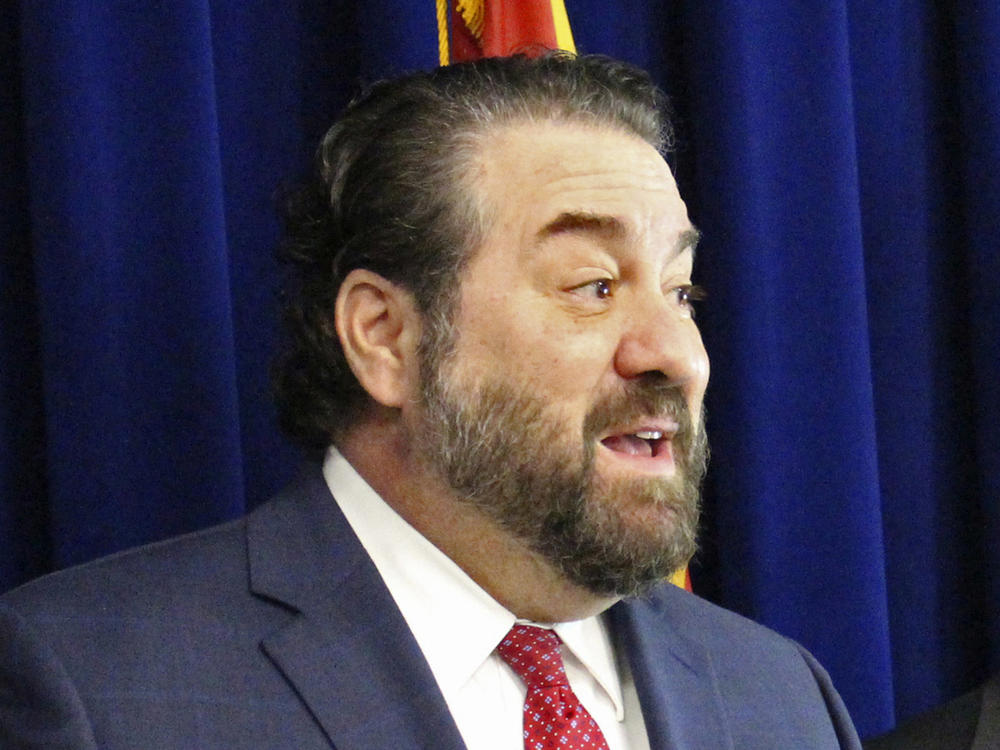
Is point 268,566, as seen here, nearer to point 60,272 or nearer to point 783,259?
point 60,272

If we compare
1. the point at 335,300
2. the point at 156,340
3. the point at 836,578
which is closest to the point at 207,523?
the point at 156,340

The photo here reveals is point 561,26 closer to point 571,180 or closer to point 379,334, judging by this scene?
point 571,180

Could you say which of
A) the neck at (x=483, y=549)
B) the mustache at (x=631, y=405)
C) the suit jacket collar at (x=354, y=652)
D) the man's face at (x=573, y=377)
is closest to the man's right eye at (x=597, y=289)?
the man's face at (x=573, y=377)

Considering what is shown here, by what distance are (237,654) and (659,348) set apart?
1.92 feet

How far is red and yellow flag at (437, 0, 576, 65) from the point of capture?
2051 mm

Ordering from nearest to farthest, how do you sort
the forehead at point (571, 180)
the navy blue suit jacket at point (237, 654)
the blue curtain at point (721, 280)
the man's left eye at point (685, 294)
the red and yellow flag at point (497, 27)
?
the navy blue suit jacket at point (237, 654) → the forehead at point (571, 180) → the man's left eye at point (685, 294) → the blue curtain at point (721, 280) → the red and yellow flag at point (497, 27)

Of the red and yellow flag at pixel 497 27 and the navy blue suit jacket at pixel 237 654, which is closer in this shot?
the navy blue suit jacket at pixel 237 654

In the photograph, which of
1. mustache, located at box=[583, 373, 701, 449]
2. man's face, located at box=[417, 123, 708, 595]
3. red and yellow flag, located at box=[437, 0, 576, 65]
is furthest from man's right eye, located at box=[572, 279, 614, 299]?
red and yellow flag, located at box=[437, 0, 576, 65]

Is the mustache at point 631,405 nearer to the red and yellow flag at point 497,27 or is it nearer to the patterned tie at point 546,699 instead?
the patterned tie at point 546,699

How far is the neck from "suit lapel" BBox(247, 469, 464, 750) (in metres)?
0.10

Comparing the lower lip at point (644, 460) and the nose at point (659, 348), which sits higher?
the nose at point (659, 348)

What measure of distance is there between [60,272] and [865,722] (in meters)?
1.46

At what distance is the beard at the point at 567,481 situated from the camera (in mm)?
1560

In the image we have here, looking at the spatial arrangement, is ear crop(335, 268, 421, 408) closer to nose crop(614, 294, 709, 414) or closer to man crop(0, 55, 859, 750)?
man crop(0, 55, 859, 750)
